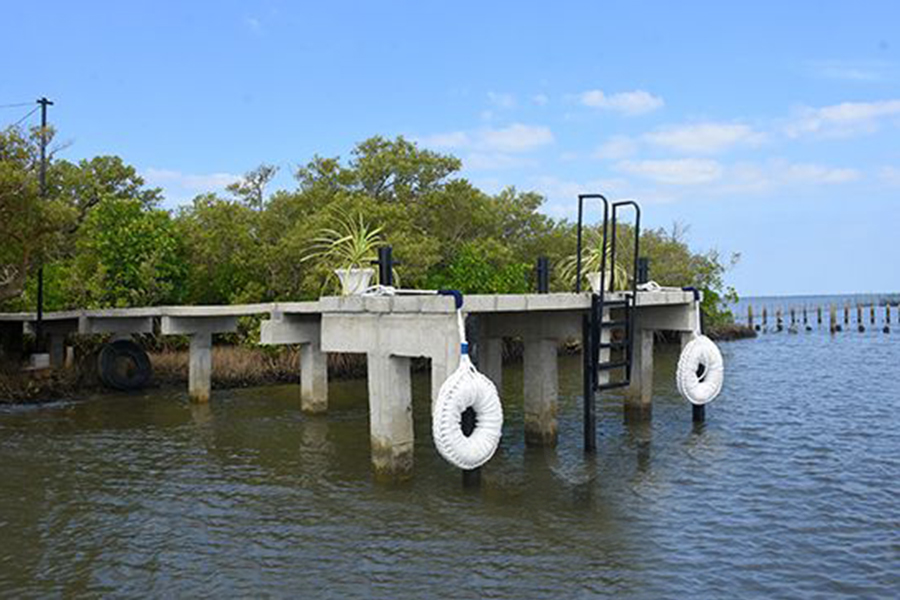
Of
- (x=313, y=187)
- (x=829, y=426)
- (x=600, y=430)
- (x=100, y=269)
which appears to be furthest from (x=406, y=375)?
(x=313, y=187)

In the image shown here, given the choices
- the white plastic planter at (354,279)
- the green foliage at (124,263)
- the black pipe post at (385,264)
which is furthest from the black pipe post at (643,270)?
the green foliage at (124,263)

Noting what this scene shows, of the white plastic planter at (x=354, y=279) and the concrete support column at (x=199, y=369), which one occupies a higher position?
the white plastic planter at (x=354, y=279)

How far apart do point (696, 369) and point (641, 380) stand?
183cm

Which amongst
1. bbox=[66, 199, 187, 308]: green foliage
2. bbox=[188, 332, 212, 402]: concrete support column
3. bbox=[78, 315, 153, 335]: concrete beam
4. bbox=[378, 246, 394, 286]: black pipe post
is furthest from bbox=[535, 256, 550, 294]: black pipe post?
bbox=[66, 199, 187, 308]: green foliage

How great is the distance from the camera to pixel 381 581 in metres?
8.66

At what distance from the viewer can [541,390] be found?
15.7 meters

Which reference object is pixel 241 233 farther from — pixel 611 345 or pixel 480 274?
pixel 611 345

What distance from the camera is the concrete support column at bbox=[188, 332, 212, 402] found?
74.5 ft

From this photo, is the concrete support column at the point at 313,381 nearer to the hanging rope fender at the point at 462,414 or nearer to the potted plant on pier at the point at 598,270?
the potted plant on pier at the point at 598,270

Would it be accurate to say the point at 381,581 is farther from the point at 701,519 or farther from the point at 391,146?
the point at 391,146

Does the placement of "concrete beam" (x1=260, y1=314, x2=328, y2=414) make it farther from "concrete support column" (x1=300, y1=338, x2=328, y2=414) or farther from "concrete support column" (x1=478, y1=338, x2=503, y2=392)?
"concrete support column" (x1=478, y1=338, x2=503, y2=392)

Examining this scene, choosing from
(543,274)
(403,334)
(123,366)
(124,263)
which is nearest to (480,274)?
(124,263)

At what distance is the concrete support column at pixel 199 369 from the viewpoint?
2272 cm

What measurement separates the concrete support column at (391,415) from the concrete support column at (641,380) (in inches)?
300
